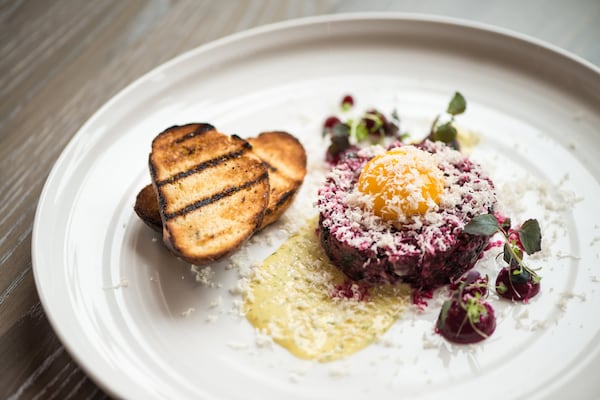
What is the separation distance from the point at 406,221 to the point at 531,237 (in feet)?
2.12

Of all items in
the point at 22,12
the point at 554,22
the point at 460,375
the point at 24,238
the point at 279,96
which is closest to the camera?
the point at 460,375

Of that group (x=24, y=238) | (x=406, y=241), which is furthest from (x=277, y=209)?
(x=24, y=238)

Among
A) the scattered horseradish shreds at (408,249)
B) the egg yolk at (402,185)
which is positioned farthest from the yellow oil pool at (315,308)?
the egg yolk at (402,185)

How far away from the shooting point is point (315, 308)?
3137 millimetres

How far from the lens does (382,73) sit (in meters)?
4.59

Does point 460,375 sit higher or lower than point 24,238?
higher

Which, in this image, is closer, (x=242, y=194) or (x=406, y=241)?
(x=406, y=241)

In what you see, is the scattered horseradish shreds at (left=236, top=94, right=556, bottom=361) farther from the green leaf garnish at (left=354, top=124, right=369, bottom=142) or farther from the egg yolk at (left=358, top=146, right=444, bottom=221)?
the green leaf garnish at (left=354, top=124, right=369, bottom=142)

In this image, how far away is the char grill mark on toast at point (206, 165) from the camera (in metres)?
3.43

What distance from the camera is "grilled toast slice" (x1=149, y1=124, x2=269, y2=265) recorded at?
316 centimetres

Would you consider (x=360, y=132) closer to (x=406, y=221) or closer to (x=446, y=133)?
(x=446, y=133)

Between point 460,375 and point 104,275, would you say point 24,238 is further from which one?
point 460,375

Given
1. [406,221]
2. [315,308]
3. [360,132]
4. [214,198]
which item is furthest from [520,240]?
[214,198]

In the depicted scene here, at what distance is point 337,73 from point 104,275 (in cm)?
229
